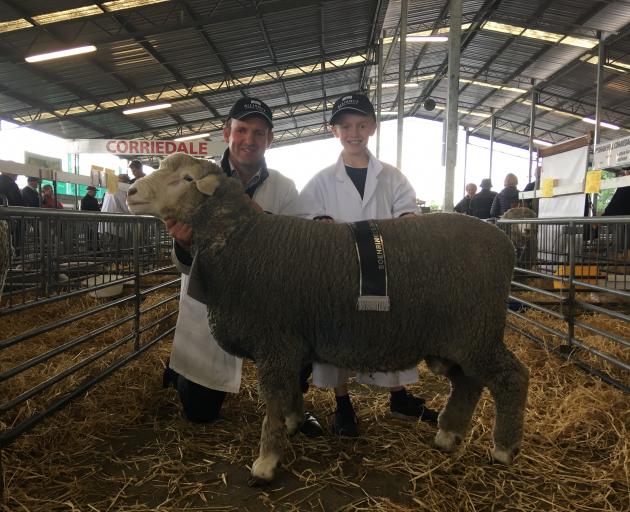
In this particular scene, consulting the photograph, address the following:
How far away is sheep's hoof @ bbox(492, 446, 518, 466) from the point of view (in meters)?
2.32

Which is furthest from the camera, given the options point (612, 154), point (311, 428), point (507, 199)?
point (507, 199)

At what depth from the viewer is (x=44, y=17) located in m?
10.1

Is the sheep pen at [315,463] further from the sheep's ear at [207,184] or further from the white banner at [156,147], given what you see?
the white banner at [156,147]

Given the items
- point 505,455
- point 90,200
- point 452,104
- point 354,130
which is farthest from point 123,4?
point 505,455

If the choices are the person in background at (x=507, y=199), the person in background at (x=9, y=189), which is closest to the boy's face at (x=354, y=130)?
the person in background at (x=9, y=189)

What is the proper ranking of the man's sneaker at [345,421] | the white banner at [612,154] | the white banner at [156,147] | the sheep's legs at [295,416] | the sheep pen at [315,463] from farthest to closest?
the white banner at [156,147]
the white banner at [612,154]
the man's sneaker at [345,421]
the sheep's legs at [295,416]
the sheep pen at [315,463]

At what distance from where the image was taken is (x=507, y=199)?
9.82 m

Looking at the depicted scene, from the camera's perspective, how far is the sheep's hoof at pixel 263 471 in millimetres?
2197

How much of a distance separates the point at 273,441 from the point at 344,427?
0.62m

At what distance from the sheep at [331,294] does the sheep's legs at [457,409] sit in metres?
0.17

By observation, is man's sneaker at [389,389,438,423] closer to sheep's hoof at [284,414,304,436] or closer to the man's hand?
sheep's hoof at [284,414,304,436]

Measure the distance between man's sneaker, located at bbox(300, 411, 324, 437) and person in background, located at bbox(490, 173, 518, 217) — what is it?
26.9ft

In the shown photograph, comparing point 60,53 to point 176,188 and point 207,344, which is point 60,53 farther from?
point 176,188

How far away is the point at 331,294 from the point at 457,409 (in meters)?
0.96
